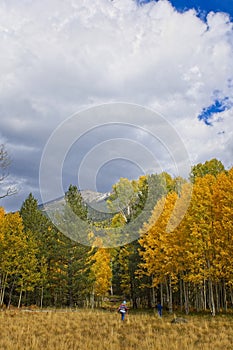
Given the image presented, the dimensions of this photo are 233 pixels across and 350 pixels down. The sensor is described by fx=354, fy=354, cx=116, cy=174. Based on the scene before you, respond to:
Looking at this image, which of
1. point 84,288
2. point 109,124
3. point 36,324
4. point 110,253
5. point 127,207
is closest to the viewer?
point 36,324

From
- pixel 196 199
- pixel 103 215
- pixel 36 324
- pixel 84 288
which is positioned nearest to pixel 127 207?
pixel 103 215

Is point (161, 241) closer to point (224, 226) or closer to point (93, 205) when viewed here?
point (224, 226)

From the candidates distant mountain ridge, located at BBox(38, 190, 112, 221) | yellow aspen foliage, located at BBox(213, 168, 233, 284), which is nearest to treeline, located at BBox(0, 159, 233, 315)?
yellow aspen foliage, located at BBox(213, 168, 233, 284)

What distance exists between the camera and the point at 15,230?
127 feet

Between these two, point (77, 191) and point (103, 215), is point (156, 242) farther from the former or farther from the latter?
point (103, 215)

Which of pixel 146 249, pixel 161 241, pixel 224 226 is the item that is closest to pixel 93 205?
pixel 146 249

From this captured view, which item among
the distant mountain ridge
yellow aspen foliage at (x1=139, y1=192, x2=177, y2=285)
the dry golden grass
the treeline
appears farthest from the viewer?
the distant mountain ridge

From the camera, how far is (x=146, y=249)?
33.1 meters

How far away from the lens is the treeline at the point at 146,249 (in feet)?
93.9

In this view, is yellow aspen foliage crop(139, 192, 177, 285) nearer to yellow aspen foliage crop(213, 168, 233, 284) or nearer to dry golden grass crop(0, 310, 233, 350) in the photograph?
yellow aspen foliage crop(213, 168, 233, 284)

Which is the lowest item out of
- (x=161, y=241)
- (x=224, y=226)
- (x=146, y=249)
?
(x=146, y=249)

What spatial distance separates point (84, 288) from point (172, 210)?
17.2m

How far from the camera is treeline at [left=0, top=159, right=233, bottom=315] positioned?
28.6 meters

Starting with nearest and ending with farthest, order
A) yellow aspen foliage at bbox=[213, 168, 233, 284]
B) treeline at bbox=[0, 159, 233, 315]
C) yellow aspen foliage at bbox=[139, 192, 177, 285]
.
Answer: yellow aspen foliage at bbox=[213, 168, 233, 284]
treeline at bbox=[0, 159, 233, 315]
yellow aspen foliage at bbox=[139, 192, 177, 285]
